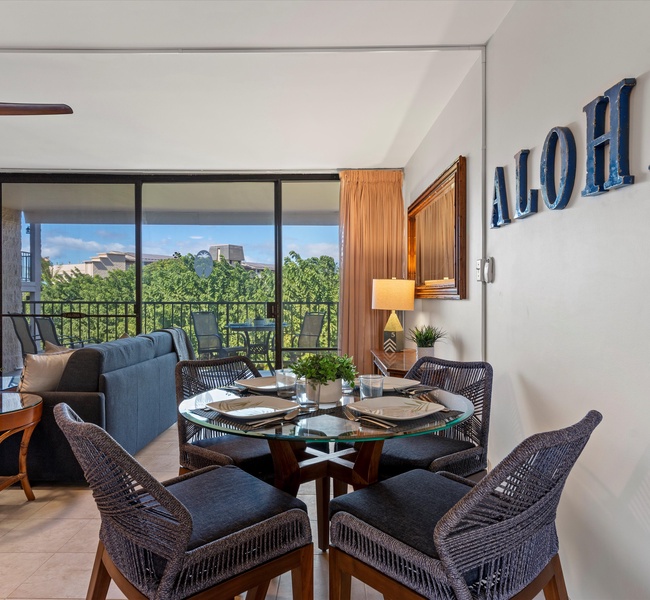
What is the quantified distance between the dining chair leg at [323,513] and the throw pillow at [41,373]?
1832 mm

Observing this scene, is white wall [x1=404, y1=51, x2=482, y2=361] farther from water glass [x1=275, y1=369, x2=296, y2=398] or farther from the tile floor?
the tile floor

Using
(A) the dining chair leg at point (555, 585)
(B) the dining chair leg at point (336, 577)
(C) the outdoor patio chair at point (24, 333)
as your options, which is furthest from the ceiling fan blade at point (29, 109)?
(C) the outdoor patio chair at point (24, 333)

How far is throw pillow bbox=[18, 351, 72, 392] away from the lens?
288cm

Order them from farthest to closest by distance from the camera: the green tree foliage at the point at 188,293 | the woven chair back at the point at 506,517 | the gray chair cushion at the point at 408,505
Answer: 1. the green tree foliage at the point at 188,293
2. the gray chair cushion at the point at 408,505
3. the woven chair back at the point at 506,517

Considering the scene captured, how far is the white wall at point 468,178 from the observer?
107 inches

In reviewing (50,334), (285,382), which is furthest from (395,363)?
(50,334)

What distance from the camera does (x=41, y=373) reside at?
9.47 ft

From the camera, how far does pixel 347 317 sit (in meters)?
5.18

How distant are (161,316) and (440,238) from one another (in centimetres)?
352

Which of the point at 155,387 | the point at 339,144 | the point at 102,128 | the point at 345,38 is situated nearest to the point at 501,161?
the point at 345,38

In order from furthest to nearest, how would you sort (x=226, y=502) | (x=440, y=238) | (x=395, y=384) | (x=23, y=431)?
(x=440, y=238)
(x=23, y=431)
(x=395, y=384)
(x=226, y=502)

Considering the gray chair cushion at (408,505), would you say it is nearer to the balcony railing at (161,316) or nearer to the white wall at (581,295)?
the white wall at (581,295)

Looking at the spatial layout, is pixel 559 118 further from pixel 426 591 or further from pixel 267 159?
pixel 267 159

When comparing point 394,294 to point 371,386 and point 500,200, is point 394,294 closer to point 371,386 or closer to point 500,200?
point 500,200
